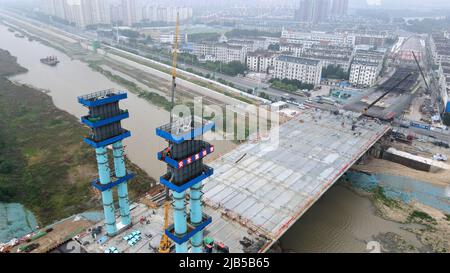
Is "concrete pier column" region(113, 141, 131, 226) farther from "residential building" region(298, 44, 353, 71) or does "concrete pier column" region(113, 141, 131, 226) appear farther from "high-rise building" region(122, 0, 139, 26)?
"high-rise building" region(122, 0, 139, 26)

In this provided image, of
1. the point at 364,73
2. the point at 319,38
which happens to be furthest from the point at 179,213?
the point at 319,38

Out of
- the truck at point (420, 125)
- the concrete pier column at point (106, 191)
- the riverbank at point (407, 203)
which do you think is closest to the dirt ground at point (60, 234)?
the concrete pier column at point (106, 191)

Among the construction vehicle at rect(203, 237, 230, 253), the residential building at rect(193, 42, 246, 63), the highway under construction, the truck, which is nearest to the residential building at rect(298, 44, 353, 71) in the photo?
the residential building at rect(193, 42, 246, 63)

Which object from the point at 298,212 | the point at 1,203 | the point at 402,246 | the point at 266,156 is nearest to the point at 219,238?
the point at 298,212

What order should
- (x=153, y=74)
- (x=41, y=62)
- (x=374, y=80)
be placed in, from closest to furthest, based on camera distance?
(x=374, y=80) → (x=153, y=74) → (x=41, y=62)

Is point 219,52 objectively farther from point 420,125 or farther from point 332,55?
point 420,125

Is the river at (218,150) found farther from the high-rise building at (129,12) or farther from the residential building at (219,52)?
the high-rise building at (129,12)

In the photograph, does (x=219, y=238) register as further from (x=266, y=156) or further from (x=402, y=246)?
(x=402, y=246)
